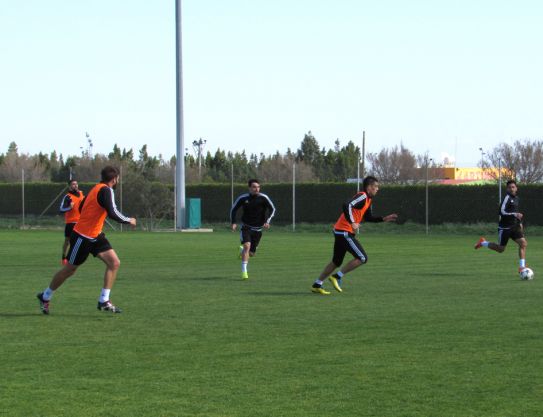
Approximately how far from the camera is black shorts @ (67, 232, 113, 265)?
13008 millimetres

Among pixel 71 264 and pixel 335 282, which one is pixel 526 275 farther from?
pixel 71 264

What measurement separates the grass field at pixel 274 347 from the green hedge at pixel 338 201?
25.3 meters

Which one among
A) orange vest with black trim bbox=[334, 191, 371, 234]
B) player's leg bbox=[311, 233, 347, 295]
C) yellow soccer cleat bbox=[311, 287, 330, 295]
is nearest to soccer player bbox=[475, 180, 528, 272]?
orange vest with black trim bbox=[334, 191, 371, 234]

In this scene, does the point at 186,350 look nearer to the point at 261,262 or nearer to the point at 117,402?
the point at 117,402

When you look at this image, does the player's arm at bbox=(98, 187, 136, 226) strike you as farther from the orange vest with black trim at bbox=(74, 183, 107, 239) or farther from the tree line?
the tree line

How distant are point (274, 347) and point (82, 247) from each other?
3.80 meters

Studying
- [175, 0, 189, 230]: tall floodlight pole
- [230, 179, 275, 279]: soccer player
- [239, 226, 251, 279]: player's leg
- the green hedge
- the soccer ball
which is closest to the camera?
the soccer ball

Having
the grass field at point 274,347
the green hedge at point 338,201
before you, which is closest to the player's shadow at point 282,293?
the grass field at point 274,347

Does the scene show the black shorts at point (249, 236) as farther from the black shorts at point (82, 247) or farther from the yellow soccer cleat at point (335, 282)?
the black shorts at point (82, 247)

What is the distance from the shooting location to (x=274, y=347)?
1019 centimetres

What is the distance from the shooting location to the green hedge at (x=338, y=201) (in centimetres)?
4447

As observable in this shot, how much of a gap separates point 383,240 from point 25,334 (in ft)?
87.5

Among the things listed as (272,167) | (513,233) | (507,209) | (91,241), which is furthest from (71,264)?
(272,167)

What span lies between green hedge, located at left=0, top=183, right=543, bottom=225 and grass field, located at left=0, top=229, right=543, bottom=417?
83.1ft
